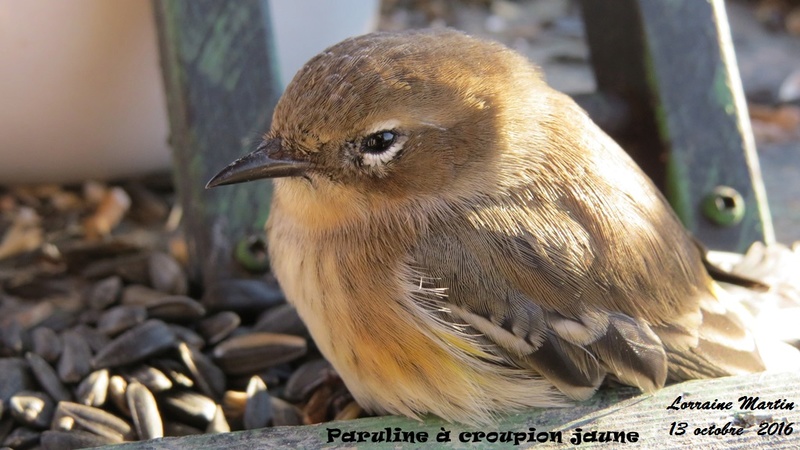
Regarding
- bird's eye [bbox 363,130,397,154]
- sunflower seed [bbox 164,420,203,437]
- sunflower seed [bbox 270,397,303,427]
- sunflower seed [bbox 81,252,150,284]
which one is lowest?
sunflower seed [bbox 270,397,303,427]

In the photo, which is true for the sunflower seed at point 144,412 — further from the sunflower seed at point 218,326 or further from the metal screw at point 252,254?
the metal screw at point 252,254

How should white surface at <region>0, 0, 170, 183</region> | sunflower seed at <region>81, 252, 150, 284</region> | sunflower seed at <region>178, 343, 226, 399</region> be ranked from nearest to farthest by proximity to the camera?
sunflower seed at <region>178, 343, 226, 399</region> < sunflower seed at <region>81, 252, 150, 284</region> < white surface at <region>0, 0, 170, 183</region>

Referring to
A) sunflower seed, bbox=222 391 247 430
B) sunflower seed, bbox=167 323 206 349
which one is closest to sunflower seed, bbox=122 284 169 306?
sunflower seed, bbox=167 323 206 349

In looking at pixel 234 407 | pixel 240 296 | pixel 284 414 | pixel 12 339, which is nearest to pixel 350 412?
pixel 284 414

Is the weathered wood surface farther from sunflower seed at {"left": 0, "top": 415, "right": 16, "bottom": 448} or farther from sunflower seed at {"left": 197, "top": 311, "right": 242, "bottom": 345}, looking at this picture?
sunflower seed at {"left": 197, "top": 311, "right": 242, "bottom": 345}

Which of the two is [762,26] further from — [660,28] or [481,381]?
[481,381]
